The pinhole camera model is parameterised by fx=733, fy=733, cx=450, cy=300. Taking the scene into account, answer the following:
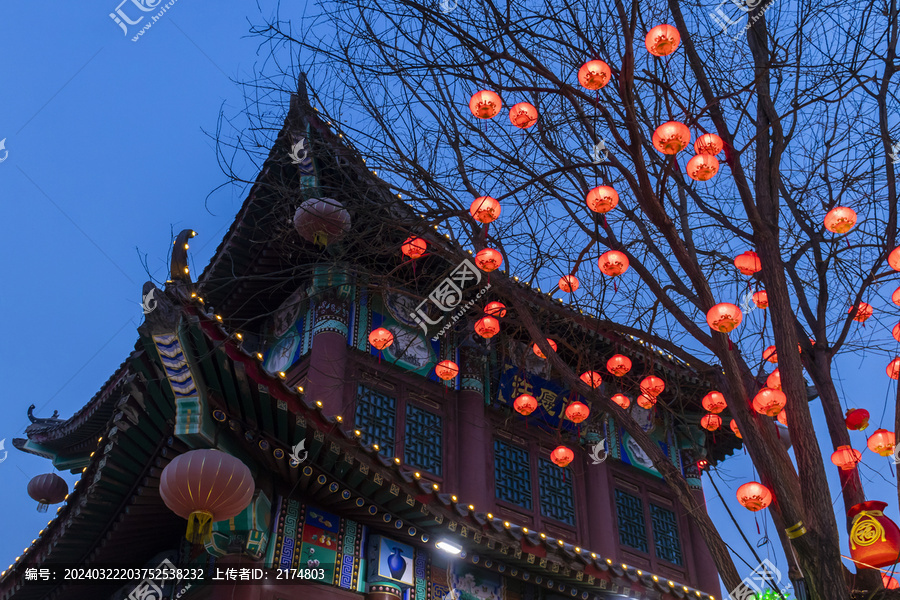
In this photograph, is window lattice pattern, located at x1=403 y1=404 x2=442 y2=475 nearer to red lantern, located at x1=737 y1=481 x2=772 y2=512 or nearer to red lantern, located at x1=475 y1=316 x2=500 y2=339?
red lantern, located at x1=475 y1=316 x2=500 y2=339

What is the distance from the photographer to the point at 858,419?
288 inches

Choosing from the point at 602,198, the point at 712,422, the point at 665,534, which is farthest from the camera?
the point at 665,534

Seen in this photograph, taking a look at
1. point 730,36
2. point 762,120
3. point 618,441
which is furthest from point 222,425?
point 618,441

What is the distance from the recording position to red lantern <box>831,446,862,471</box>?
581 centimetres

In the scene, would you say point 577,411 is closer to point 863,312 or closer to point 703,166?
point 863,312

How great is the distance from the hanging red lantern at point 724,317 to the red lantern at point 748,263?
50.2 inches

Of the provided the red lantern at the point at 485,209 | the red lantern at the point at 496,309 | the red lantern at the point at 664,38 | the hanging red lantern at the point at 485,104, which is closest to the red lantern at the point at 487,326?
the red lantern at the point at 496,309

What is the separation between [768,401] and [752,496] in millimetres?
820

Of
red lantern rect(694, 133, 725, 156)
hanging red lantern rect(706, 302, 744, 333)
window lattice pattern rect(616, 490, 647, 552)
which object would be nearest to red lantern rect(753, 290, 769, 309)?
hanging red lantern rect(706, 302, 744, 333)

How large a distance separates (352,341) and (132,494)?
11.2ft

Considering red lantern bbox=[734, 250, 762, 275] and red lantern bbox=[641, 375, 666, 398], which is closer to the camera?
red lantern bbox=[734, 250, 762, 275]

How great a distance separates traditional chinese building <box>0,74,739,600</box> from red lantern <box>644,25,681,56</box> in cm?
234

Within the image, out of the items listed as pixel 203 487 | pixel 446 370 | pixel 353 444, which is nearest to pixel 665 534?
pixel 446 370

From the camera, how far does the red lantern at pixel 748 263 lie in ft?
22.2
